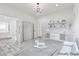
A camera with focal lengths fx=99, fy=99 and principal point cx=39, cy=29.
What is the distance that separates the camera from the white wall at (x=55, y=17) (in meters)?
1.98

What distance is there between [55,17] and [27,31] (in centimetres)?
65

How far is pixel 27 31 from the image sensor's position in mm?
2105

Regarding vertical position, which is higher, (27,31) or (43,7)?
(43,7)

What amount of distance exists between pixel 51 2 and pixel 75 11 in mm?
504

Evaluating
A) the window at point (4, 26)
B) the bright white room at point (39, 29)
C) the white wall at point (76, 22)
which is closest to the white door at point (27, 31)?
the bright white room at point (39, 29)

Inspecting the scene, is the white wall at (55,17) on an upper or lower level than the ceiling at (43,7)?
lower

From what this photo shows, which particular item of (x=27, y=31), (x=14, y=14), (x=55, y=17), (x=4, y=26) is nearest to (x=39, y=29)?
(x=27, y=31)

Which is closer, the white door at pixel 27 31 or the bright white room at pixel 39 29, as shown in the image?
the bright white room at pixel 39 29

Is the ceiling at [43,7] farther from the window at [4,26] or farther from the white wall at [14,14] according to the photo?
the window at [4,26]

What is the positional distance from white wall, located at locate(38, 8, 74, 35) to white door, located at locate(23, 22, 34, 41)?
0.17m

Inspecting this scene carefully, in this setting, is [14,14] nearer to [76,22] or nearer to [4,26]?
[4,26]

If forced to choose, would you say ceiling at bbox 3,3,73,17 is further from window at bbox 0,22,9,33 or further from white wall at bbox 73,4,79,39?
window at bbox 0,22,9,33

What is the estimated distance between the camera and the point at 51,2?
1.92 m

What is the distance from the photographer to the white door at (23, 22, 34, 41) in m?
2.08
